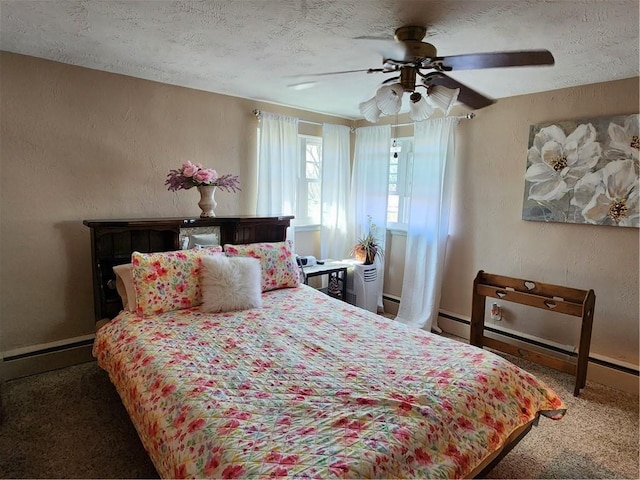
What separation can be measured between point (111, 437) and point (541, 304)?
9.82 feet

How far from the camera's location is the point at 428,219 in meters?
3.78

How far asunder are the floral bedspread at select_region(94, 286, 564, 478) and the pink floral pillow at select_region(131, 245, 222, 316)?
12 cm

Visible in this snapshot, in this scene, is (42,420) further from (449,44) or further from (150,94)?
(449,44)

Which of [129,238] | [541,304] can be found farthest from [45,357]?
[541,304]

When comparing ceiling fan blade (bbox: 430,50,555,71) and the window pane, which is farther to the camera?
the window pane

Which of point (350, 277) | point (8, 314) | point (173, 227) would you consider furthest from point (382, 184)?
point (8, 314)

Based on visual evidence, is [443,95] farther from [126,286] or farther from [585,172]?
[126,286]

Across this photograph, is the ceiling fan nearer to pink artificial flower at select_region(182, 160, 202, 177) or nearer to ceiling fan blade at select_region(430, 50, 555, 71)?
ceiling fan blade at select_region(430, 50, 555, 71)

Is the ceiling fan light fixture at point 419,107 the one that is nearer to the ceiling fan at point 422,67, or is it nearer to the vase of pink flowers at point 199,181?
the ceiling fan at point 422,67

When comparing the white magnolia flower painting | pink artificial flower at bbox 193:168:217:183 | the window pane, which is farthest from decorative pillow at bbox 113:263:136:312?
the white magnolia flower painting

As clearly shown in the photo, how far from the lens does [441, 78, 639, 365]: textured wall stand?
9.14ft

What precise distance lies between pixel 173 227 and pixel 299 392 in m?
1.86

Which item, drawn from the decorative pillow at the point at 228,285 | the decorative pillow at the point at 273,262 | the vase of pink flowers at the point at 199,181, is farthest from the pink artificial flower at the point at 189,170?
the decorative pillow at the point at 228,285

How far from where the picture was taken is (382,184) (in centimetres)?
423
